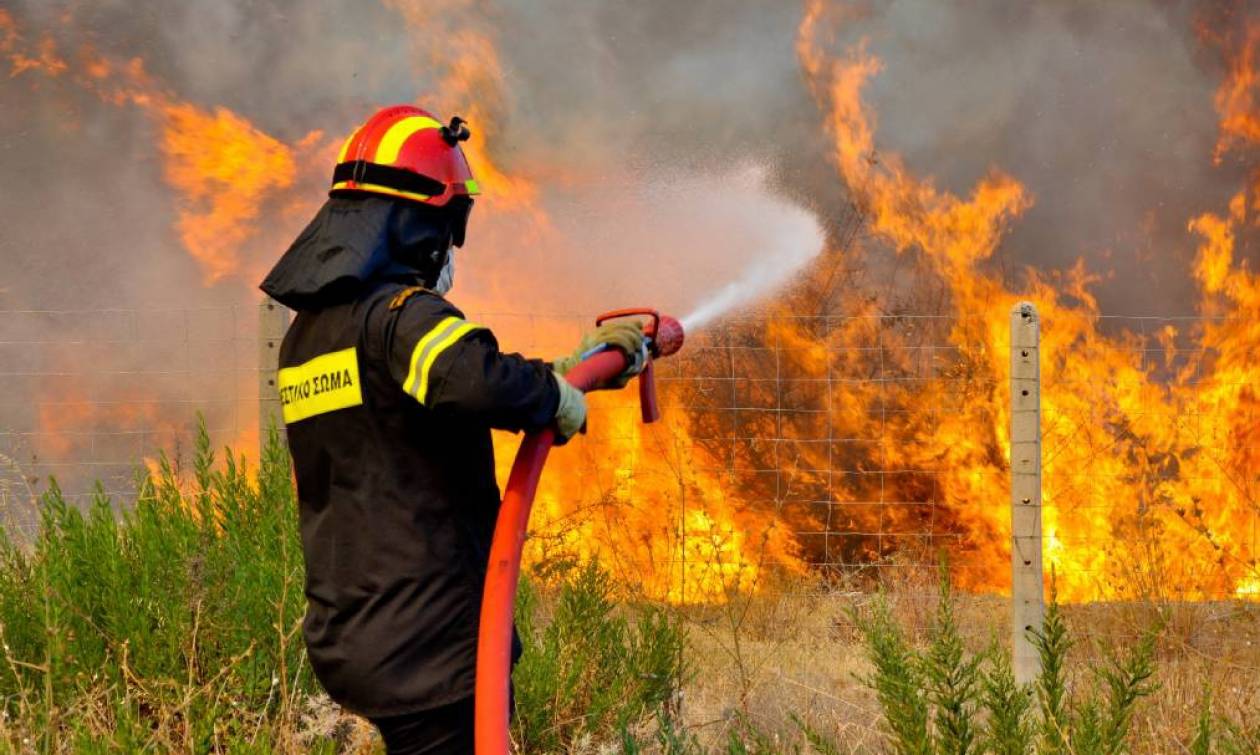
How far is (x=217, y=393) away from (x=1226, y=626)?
768cm

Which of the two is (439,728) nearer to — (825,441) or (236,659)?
(236,659)

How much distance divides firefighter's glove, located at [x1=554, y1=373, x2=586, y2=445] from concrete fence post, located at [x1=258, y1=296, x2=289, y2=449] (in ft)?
10.5

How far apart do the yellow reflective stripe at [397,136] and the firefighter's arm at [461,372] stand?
1.34 feet

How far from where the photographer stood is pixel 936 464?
9422mm

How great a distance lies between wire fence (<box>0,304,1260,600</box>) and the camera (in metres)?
7.85

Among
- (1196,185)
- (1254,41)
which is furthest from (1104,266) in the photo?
(1254,41)

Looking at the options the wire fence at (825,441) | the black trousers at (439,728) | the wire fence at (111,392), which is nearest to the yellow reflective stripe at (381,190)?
the black trousers at (439,728)

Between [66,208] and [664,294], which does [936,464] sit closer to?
[664,294]

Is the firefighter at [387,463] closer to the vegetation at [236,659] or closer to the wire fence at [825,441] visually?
the vegetation at [236,659]

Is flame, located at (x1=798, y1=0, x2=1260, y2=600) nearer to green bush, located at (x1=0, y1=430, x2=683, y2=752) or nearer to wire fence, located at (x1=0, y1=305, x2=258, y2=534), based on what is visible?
green bush, located at (x1=0, y1=430, x2=683, y2=752)

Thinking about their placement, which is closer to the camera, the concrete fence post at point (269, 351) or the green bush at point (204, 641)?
the green bush at point (204, 641)

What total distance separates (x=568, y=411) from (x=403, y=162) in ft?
2.10

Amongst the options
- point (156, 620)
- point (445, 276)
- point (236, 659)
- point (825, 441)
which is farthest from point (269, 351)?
point (825, 441)

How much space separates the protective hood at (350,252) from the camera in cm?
242
